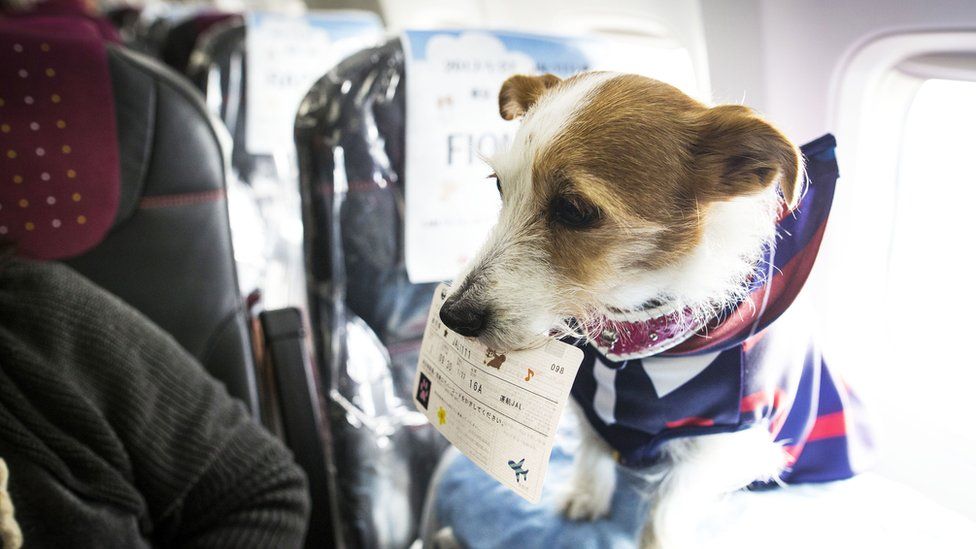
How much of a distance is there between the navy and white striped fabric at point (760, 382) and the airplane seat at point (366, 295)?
0.52 meters

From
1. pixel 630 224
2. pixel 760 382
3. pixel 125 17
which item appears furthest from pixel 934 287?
pixel 125 17

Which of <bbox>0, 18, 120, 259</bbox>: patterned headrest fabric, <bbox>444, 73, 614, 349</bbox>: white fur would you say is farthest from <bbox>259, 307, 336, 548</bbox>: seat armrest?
<bbox>444, 73, 614, 349</bbox>: white fur

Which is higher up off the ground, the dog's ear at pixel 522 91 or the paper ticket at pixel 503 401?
the dog's ear at pixel 522 91

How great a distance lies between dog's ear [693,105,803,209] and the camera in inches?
20.5

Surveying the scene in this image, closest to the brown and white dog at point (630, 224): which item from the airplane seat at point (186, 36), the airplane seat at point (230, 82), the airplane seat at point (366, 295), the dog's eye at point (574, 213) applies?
the dog's eye at point (574, 213)

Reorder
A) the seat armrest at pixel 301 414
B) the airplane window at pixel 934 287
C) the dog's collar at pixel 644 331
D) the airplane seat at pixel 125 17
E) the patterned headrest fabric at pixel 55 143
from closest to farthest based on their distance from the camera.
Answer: the dog's collar at pixel 644 331 → the airplane window at pixel 934 287 → the patterned headrest fabric at pixel 55 143 → the seat armrest at pixel 301 414 → the airplane seat at pixel 125 17

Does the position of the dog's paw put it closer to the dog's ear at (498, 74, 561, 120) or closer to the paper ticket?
the paper ticket

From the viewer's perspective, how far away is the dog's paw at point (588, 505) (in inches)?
30.6

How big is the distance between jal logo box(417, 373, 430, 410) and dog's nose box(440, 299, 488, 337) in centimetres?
6

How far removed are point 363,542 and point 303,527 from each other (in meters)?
0.29

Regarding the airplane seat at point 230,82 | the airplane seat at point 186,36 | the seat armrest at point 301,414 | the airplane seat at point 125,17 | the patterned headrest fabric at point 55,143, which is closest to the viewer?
the patterned headrest fabric at point 55,143

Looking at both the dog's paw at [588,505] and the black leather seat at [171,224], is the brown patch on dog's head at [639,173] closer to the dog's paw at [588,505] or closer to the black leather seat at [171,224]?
the dog's paw at [588,505]

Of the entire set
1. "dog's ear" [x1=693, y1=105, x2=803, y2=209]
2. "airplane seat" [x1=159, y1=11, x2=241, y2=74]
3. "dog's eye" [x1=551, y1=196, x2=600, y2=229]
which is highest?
"airplane seat" [x1=159, y1=11, x2=241, y2=74]

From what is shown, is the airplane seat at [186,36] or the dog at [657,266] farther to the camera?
the airplane seat at [186,36]
